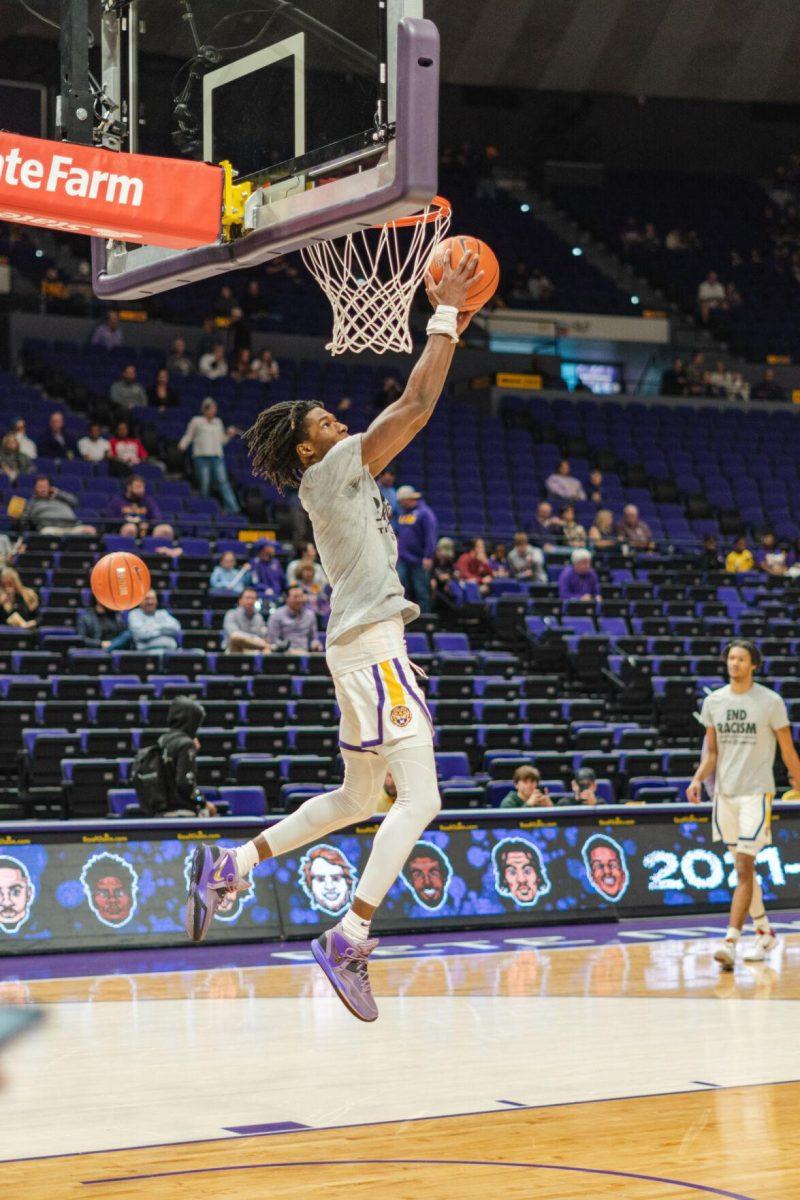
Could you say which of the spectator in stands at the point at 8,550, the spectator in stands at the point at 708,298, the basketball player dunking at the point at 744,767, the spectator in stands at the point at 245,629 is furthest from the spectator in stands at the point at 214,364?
the basketball player dunking at the point at 744,767

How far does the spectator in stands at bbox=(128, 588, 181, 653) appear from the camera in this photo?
16.0m

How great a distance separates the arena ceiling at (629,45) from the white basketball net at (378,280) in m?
20.7

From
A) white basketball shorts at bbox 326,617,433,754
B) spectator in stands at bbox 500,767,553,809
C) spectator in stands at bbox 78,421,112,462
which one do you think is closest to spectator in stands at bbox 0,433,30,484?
spectator in stands at bbox 78,421,112,462

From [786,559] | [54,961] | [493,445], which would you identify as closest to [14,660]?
[54,961]

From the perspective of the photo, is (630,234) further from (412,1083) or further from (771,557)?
(412,1083)

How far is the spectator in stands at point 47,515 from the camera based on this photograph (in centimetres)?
1847

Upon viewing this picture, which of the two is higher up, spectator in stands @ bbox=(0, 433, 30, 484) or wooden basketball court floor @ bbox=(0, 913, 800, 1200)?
spectator in stands @ bbox=(0, 433, 30, 484)

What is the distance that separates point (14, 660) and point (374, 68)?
32.1 feet

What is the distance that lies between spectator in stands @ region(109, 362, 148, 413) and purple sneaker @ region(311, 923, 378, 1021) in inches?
688

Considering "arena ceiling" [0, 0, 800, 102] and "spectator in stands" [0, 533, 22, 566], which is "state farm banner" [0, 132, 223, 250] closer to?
"spectator in stands" [0, 533, 22, 566]

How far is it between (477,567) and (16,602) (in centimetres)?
630

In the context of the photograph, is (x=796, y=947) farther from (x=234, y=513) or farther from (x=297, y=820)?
(x=234, y=513)

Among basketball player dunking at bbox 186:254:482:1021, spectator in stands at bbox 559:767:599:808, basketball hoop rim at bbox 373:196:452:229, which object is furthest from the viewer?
spectator in stands at bbox 559:767:599:808

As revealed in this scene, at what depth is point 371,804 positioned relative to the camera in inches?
244
